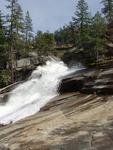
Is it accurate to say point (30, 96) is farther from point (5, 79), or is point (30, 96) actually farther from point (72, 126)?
point (72, 126)

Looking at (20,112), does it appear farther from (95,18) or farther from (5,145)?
(95,18)

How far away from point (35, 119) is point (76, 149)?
337 inches

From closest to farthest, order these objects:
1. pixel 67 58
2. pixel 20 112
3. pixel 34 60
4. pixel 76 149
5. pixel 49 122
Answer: pixel 76 149
pixel 49 122
pixel 20 112
pixel 67 58
pixel 34 60

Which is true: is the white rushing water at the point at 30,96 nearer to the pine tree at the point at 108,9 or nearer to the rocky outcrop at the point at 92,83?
the rocky outcrop at the point at 92,83

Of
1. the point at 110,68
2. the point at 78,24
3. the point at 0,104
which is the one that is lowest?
the point at 0,104

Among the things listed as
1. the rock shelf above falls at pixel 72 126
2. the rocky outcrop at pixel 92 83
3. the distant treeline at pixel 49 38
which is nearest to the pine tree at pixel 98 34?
the distant treeline at pixel 49 38

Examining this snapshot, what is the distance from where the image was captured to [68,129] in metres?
25.8

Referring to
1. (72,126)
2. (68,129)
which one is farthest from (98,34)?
(68,129)

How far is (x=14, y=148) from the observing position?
23.2 meters

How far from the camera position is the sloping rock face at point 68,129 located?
74.9ft

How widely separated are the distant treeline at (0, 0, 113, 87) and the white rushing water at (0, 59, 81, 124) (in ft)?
31.5

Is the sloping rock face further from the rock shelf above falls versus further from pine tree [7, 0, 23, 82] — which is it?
pine tree [7, 0, 23, 82]

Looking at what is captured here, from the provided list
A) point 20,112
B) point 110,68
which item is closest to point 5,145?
point 20,112

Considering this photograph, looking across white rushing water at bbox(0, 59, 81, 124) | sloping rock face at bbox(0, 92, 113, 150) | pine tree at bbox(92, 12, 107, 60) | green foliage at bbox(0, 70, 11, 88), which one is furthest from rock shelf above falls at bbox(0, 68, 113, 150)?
green foliage at bbox(0, 70, 11, 88)
